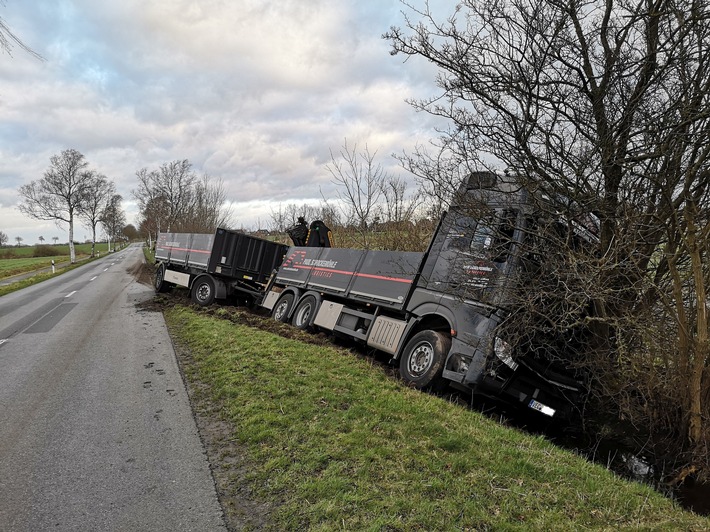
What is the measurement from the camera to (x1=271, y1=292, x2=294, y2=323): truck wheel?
11062 millimetres

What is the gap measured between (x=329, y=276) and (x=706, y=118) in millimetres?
6946

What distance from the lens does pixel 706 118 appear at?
411 cm

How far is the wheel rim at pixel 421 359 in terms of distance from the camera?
20.6 feet

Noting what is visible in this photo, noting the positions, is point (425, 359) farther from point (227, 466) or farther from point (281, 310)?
point (281, 310)

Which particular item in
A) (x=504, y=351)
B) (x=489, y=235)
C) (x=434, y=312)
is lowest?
(x=504, y=351)

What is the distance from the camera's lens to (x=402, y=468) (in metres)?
3.73

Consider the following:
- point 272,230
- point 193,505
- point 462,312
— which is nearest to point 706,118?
point 462,312

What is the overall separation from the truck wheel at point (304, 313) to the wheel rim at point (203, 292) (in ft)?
13.1

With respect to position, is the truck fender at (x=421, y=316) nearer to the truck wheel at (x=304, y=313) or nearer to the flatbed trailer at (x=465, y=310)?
the flatbed trailer at (x=465, y=310)

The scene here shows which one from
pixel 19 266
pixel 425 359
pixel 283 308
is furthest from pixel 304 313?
pixel 19 266

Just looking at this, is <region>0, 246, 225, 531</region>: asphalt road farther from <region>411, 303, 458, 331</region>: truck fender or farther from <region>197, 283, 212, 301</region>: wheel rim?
<region>197, 283, 212, 301</region>: wheel rim

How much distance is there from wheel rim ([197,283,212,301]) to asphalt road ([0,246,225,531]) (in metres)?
4.45

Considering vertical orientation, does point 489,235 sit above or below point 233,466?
above

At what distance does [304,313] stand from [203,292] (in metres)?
4.81
